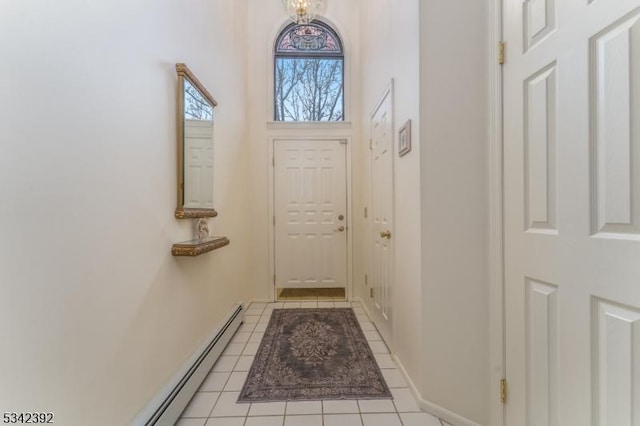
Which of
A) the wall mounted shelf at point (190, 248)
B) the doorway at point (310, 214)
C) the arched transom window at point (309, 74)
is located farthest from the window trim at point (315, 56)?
the wall mounted shelf at point (190, 248)

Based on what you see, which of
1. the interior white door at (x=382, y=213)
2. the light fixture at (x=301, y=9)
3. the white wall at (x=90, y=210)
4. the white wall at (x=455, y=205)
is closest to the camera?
the white wall at (x=90, y=210)

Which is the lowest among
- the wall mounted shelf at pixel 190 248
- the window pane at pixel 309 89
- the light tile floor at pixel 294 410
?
the light tile floor at pixel 294 410

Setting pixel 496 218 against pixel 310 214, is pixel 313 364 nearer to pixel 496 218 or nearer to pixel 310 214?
pixel 496 218

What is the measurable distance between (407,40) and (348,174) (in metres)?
1.97

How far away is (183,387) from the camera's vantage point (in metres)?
1.56

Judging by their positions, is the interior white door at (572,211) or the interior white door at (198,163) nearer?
the interior white door at (572,211)

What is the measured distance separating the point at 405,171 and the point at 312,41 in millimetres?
2786

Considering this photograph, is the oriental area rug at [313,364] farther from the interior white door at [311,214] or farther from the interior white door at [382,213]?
the interior white door at [311,214]

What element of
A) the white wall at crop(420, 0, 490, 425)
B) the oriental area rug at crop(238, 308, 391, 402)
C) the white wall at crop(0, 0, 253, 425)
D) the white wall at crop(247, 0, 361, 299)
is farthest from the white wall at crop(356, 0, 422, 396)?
the white wall at crop(247, 0, 361, 299)

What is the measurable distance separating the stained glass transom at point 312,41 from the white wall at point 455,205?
251cm

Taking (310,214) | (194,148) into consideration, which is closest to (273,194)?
(310,214)

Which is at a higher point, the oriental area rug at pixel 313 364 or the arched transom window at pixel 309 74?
the arched transom window at pixel 309 74

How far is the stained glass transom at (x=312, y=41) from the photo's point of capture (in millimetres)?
3760

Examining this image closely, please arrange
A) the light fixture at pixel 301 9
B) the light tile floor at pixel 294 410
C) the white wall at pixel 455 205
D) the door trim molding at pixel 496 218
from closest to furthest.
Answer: the door trim molding at pixel 496 218
the white wall at pixel 455 205
the light tile floor at pixel 294 410
the light fixture at pixel 301 9
